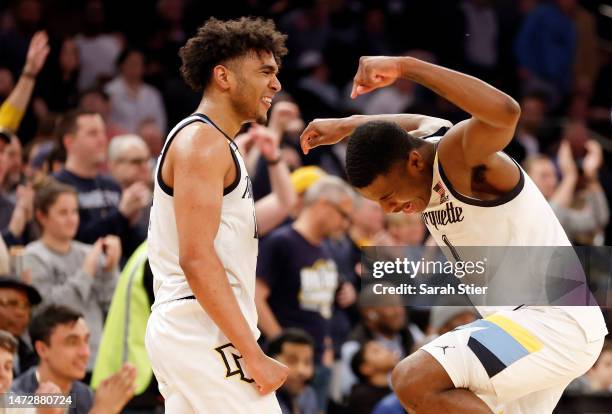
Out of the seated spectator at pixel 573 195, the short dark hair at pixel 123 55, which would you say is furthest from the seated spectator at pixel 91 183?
the seated spectator at pixel 573 195

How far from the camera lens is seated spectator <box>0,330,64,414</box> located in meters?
5.55

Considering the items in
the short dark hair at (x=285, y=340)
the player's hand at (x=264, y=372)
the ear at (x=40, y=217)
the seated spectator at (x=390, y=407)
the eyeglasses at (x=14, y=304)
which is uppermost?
the player's hand at (x=264, y=372)

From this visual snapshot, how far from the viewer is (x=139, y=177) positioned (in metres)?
8.65

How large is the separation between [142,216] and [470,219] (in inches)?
150

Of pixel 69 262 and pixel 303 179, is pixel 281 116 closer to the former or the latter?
pixel 303 179

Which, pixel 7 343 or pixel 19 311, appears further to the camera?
pixel 19 311

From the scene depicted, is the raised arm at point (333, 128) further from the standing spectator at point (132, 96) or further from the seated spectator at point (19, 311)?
the standing spectator at point (132, 96)

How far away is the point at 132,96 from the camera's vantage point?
11.1 m

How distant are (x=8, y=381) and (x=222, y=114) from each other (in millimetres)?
2050

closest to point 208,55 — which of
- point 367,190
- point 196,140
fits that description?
point 196,140

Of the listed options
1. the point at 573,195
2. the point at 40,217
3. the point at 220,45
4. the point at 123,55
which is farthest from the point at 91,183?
the point at 573,195

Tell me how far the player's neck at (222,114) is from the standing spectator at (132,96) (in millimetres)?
6207

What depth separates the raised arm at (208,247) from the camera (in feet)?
14.3

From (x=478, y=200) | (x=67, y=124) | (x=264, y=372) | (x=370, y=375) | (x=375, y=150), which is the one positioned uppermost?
(x=375, y=150)
